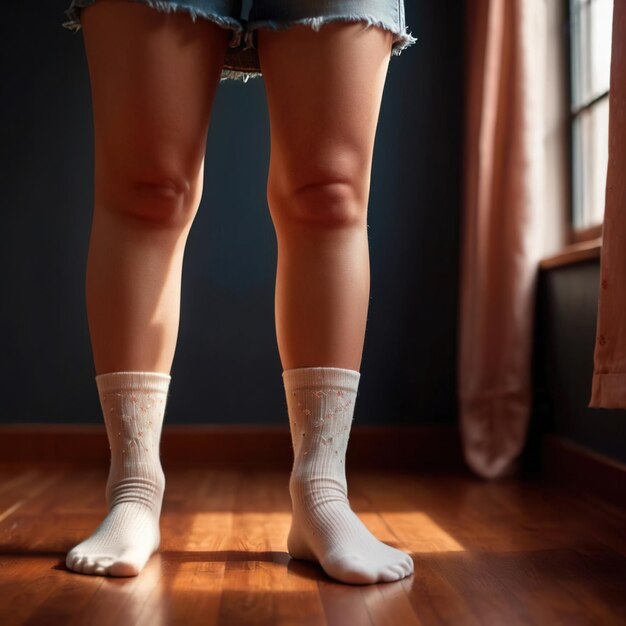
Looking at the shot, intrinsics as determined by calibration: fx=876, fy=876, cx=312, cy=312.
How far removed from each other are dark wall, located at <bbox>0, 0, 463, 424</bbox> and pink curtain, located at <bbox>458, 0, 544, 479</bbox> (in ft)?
0.64

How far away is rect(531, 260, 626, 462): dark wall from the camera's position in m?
1.72

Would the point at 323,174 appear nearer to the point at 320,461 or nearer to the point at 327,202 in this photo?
the point at 327,202

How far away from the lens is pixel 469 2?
7.04 ft

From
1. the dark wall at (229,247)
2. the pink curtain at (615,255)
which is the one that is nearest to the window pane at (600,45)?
the dark wall at (229,247)

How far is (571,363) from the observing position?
1894mm

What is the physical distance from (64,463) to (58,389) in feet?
0.61

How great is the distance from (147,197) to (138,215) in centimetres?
3

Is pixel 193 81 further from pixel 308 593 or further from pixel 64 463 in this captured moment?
pixel 64 463

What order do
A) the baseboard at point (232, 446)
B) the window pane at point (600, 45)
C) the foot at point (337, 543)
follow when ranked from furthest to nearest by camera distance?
the baseboard at point (232, 446) → the window pane at point (600, 45) → the foot at point (337, 543)

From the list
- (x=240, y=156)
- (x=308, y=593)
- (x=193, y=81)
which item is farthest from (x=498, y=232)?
(x=308, y=593)

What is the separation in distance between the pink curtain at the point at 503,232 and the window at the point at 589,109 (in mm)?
112

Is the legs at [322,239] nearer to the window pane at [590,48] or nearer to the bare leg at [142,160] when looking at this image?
the bare leg at [142,160]

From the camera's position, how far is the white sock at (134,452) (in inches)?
44.0

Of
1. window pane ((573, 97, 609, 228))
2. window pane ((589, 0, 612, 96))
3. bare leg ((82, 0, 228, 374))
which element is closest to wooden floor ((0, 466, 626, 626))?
bare leg ((82, 0, 228, 374))
